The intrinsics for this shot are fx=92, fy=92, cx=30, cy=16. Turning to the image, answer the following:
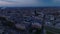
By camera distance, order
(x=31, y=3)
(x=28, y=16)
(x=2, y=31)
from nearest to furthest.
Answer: (x=31, y=3)
(x=28, y=16)
(x=2, y=31)

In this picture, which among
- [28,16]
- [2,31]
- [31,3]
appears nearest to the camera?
[31,3]

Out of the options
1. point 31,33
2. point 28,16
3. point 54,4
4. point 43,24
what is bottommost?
point 31,33

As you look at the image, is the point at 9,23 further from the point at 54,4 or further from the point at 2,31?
the point at 54,4

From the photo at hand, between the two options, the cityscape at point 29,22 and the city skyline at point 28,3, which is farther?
the cityscape at point 29,22

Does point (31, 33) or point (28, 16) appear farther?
point (31, 33)

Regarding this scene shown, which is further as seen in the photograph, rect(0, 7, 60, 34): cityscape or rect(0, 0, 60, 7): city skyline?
rect(0, 7, 60, 34): cityscape

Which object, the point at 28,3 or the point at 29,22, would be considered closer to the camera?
the point at 28,3

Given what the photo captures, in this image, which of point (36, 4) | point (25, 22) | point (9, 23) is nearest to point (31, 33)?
point (25, 22)

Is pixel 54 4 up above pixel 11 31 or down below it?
→ above

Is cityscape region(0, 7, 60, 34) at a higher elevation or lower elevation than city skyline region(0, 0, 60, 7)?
lower

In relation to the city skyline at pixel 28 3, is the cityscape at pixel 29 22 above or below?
below

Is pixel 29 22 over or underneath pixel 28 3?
underneath
